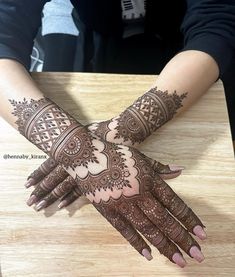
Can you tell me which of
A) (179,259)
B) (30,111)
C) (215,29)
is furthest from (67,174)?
(215,29)

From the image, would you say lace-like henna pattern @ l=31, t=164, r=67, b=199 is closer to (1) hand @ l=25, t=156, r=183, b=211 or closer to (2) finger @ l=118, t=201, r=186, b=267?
(1) hand @ l=25, t=156, r=183, b=211

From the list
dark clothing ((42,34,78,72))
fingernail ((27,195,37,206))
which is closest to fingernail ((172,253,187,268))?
fingernail ((27,195,37,206))

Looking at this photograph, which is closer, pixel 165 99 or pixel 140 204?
pixel 140 204

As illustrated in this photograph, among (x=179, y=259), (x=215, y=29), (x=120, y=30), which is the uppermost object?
(x=215, y=29)

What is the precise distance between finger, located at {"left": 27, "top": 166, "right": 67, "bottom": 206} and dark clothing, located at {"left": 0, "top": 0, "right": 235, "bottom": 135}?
0.73ft

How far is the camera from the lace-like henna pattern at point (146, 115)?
0.81 m

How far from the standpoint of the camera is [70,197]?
2.56 ft

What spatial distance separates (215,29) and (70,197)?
41 cm

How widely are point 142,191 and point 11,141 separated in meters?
0.26

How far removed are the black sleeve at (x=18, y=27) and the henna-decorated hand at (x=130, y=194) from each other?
210mm

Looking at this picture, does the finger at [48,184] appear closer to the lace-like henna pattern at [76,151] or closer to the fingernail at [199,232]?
the lace-like henna pattern at [76,151]

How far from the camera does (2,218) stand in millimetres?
755

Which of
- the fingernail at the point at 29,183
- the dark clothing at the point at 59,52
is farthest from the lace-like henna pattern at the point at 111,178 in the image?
the dark clothing at the point at 59,52

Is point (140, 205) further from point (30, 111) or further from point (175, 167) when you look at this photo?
point (30, 111)
